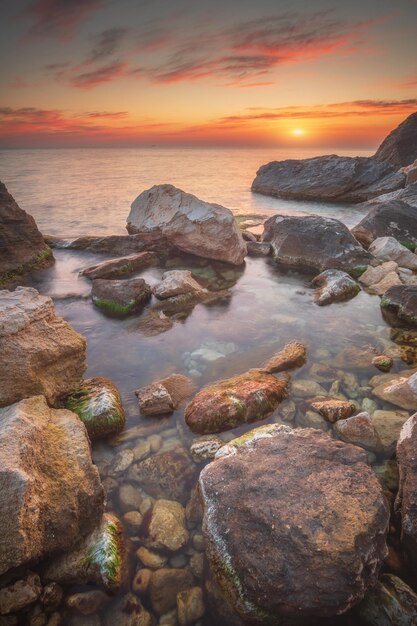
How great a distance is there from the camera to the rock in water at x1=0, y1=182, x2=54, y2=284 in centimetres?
1205

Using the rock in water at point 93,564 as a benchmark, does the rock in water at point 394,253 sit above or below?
above

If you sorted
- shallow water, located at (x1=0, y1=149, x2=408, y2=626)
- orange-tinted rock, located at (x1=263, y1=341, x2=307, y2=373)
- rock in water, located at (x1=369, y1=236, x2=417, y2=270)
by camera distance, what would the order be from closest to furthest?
shallow water, located at (x1=0, y1=149, x2=408, y2=626) < orange-tinted rock, located at (x1=263, y1=341, x2=307, y2=373) < rock in water, located at (x1=369, y1=236, x2=417, y2=270)

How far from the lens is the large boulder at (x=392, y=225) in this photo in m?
13.9

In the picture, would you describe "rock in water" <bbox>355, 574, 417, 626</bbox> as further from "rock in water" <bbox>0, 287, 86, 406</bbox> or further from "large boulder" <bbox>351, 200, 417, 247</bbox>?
"large boulder" <bbox>351, 200, 417, 247</bbox>

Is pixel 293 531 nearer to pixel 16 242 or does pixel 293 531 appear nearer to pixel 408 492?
pixel 408 492

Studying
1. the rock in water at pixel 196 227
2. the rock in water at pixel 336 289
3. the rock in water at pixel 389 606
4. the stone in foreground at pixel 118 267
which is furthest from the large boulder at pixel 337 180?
the rock in water at pixel 389 606

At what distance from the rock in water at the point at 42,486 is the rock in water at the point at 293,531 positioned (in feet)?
4.35

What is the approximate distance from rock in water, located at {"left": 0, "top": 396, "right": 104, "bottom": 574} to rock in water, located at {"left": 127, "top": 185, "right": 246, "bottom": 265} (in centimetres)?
946

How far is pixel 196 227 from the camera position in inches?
505

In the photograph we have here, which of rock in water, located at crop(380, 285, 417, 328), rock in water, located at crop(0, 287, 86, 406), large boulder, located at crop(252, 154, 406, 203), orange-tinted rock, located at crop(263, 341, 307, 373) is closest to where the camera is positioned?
rock in water, located at crop(0, 287, 86, 406)

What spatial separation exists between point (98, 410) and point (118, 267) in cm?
794

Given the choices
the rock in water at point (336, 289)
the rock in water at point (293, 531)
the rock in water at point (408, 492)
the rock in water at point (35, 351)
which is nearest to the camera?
the rock in water at point (293, 531)

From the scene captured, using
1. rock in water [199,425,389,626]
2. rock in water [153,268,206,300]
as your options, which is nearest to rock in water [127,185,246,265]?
rock in water [153,268,206,300]

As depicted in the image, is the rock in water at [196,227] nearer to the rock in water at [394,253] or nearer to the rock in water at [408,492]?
the rock in water at [394,253]
